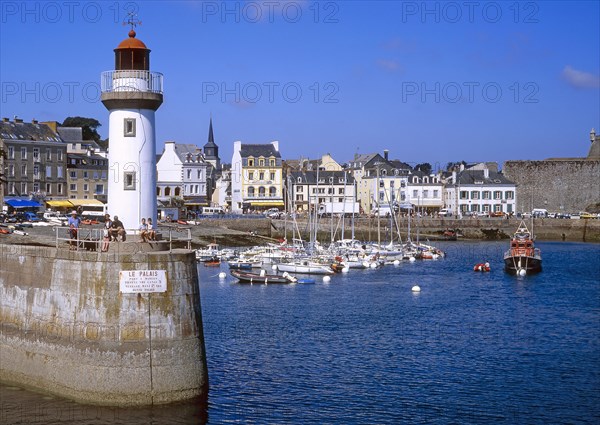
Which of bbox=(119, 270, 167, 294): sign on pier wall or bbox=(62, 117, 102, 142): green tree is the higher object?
bbox=(62, 117, 102, 142): green tree

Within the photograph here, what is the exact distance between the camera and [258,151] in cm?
11262

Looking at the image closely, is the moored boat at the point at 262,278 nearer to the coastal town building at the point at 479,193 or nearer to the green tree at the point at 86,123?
the coastal town building at the point at 479,193

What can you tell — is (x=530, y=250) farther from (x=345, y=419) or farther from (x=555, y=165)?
(x=555, y=165)

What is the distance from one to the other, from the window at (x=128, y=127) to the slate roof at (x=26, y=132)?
59584 millimetres

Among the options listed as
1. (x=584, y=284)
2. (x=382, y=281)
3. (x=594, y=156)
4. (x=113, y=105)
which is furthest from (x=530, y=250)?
(x=594, y=156)

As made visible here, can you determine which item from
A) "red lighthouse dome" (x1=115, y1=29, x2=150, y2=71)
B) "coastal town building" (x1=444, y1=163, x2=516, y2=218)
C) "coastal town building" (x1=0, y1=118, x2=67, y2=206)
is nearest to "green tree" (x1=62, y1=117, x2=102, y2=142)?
"coastal town building" (x1=0, y1=118, x2=67, y2=206)

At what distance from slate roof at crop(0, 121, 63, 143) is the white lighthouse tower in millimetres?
59327

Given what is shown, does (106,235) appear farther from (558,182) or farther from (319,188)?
(558,182)

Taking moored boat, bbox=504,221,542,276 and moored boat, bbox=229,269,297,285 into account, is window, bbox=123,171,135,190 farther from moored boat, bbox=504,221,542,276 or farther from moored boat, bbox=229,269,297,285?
moored boat, bbox=504,221,542,276

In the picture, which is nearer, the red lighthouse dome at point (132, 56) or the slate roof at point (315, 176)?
the red lighthouse dome at point (132, 56)

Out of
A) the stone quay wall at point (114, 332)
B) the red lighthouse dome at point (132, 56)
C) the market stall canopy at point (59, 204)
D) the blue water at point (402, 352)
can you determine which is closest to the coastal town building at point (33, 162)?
the market stall canopy at point (59, 204)

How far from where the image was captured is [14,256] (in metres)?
23.3

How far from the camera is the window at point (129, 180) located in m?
23.5

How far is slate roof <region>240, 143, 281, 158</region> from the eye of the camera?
112 meters
